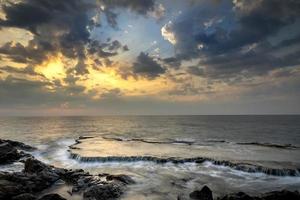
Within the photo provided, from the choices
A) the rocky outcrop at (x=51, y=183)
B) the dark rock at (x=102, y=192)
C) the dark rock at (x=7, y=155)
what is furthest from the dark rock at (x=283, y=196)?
the dark rock at (x=7, y=155)

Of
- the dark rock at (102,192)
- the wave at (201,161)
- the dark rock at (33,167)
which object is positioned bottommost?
the dark rock at (102,192)

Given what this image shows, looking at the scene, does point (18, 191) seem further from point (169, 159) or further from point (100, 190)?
point (169, 159)

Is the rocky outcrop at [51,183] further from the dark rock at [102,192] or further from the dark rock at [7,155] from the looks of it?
the dark rock at [7,155]

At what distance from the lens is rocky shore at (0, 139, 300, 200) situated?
73.4ft

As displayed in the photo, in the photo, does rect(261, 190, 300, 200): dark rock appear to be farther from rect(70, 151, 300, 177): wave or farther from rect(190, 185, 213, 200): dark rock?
rect(70, 151, 300, 177): wave

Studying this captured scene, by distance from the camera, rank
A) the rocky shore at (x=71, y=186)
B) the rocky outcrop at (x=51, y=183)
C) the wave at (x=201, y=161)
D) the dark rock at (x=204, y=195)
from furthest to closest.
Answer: the wave at (x=201, y=161)
the dark rock at (x=204, y=195)
the rocky outcrop at (x=51, y=183)
the rocky shore at (x=71, y=186)

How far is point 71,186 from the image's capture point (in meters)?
28.1

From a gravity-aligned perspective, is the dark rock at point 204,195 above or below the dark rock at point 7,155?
below

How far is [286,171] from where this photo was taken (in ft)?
112

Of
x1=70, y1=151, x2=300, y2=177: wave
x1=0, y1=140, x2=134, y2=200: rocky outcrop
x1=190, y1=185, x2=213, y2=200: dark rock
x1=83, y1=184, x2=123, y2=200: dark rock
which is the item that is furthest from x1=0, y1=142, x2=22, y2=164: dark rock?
x1=190, y1=185, x2=213, y2=200: dark rock

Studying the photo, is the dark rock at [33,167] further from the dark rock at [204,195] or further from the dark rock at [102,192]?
the dark rock at [204,195]

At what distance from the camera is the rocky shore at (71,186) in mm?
22359

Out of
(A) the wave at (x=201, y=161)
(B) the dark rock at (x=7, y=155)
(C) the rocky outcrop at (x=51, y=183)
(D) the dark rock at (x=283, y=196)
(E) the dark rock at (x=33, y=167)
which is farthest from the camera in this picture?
(B) the dark rock at (x=7, y=155)

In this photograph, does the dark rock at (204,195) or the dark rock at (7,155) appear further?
the dark rock at (7,155)
